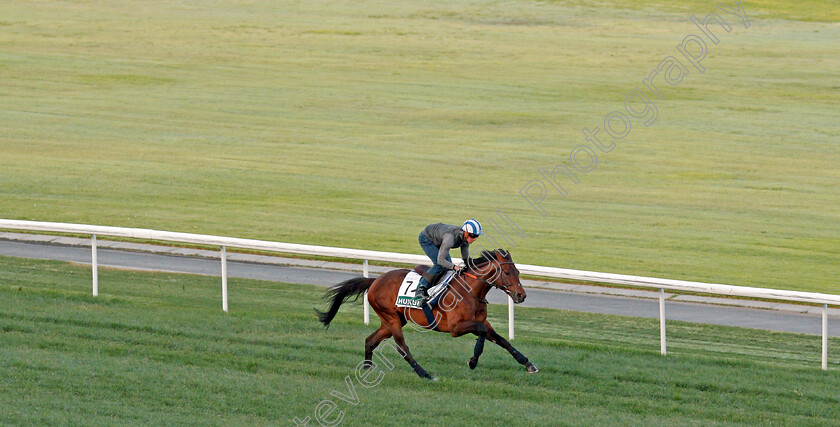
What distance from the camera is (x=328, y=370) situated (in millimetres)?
8375

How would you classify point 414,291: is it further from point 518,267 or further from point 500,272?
point 518,267

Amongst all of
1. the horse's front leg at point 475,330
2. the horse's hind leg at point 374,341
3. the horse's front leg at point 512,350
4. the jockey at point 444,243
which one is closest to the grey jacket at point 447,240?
the jockey at point 444,243

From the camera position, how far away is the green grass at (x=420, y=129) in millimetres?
16969

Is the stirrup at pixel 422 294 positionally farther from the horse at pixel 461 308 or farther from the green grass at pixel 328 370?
the green grass at pixel 328 370

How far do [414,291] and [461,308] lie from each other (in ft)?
1.38

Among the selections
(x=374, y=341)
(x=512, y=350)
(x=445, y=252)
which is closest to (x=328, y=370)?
(x=374, y=341)

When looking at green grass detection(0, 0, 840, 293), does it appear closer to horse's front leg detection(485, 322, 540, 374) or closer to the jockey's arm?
horse's front leg detection(485, 322, 540, 374)

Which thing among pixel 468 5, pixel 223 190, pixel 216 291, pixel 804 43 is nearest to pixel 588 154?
pixel 223 190

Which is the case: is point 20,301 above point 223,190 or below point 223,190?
below

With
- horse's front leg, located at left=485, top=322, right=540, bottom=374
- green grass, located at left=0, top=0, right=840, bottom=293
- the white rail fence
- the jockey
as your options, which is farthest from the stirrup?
green grass, located at left=0, top=0, right=840, bottom=293

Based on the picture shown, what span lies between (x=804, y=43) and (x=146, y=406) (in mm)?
40966

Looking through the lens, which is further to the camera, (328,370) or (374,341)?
(374,341)

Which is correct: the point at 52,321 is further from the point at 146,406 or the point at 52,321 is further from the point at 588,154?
the point at 588,154

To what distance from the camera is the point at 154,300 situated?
10.8 meters
